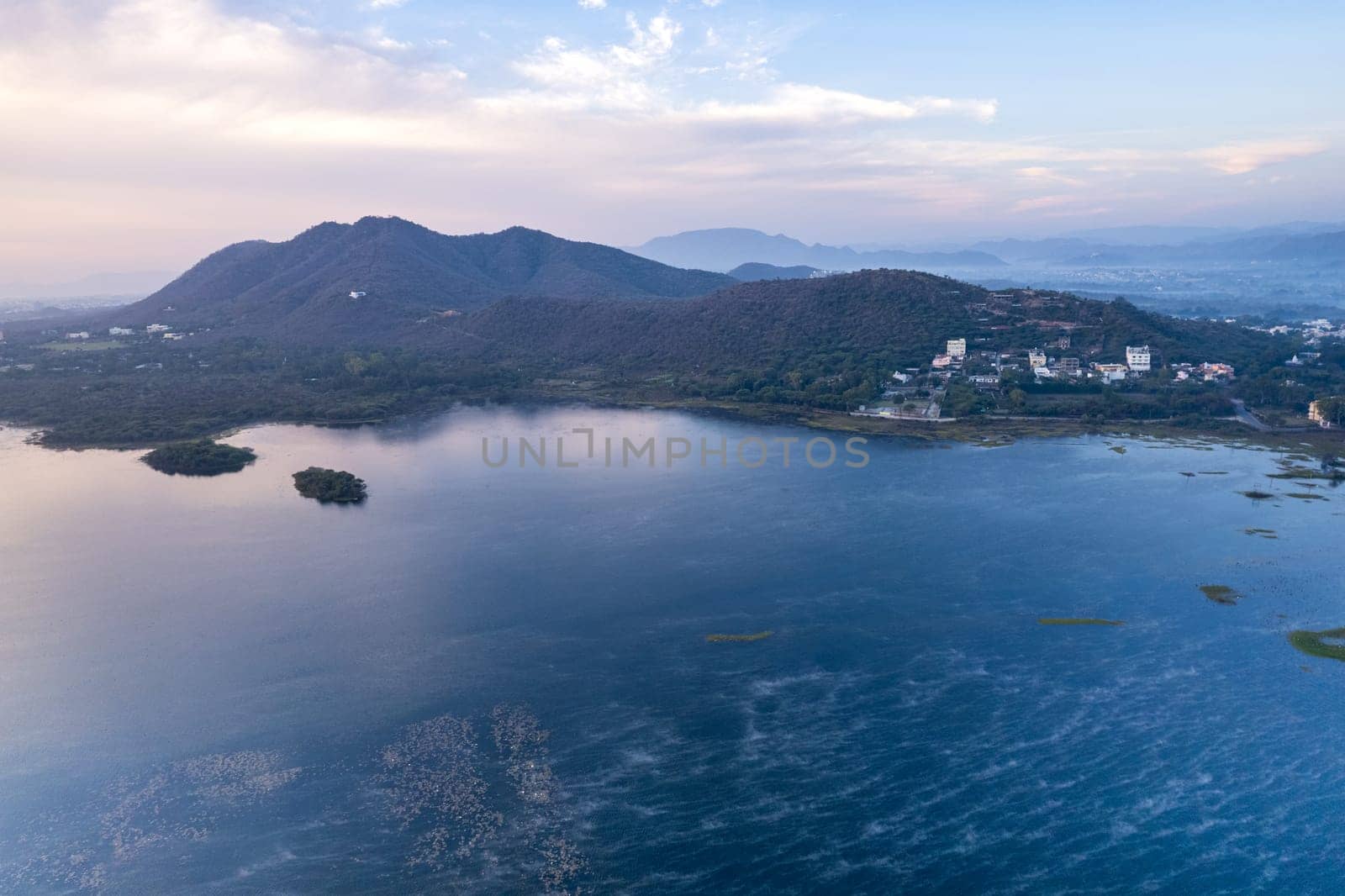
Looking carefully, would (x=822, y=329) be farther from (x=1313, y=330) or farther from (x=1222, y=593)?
(x=1313, y=330)

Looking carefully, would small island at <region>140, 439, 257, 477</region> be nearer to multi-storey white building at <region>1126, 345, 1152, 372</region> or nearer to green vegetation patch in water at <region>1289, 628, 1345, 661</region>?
green vegetation patch in water at <region>1289, 628, 1345, 661</region>

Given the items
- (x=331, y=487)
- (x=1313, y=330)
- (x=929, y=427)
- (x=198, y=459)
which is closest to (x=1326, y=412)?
(x=929, y=427)

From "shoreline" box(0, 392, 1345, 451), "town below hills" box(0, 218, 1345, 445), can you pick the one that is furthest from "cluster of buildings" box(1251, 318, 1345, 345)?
"shoreline" box(0, 392, 1345, 451)

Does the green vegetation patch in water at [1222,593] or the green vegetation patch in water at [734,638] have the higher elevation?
the green vegetation patch in water at [1222,593]

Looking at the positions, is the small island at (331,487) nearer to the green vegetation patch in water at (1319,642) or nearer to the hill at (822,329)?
the green vegetation patch in water at (1319,642)

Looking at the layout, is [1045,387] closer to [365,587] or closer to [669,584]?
[669,584]

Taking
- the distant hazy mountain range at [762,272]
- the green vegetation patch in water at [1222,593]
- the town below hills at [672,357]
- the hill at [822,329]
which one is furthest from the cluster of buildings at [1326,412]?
the distant hazy mountain range at [762,272]
